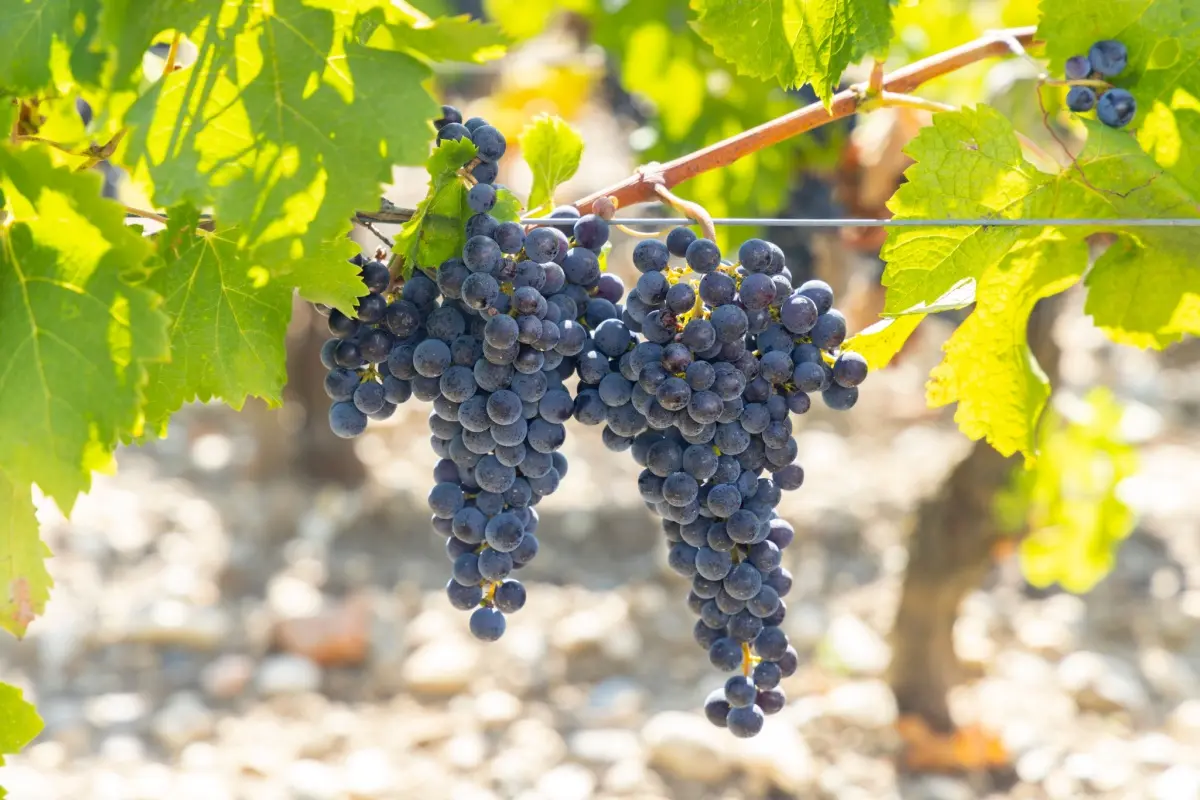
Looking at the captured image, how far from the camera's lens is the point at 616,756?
10.2 ft

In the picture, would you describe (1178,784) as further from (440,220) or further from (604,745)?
(440,220)

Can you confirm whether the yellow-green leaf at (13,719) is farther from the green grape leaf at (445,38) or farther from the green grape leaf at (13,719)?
the green grape leaf at (445,38)

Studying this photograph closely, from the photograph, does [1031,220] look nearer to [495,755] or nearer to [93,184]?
[93,184]

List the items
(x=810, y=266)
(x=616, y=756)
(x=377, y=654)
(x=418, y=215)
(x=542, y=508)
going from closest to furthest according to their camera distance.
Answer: (x=418, y=215) → (x=810, y=266) → (x=616, y=756) → (x=377, y=654) → (x=542, y=508)

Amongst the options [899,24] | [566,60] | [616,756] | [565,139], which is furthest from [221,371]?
[566,60]

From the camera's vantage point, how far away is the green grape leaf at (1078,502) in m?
3.29

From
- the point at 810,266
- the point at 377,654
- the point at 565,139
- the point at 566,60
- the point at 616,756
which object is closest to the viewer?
the point at 565,139

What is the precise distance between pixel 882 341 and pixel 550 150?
39 cm

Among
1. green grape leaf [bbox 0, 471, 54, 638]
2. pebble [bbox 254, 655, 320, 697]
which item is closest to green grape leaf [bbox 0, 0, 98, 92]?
green grape leaf [bbox 0, 471, 54, 638]

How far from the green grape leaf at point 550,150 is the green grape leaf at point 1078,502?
2.26 m

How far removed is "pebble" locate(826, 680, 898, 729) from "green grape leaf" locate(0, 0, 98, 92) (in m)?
2.74

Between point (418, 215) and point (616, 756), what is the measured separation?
2.33m

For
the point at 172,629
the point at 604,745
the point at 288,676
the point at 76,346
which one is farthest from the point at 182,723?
the point at 76,346

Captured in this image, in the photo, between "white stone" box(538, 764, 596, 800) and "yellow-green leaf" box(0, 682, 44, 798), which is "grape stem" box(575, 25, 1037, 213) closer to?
"yellow-green leaf" box(0, 682, 44, 798)
